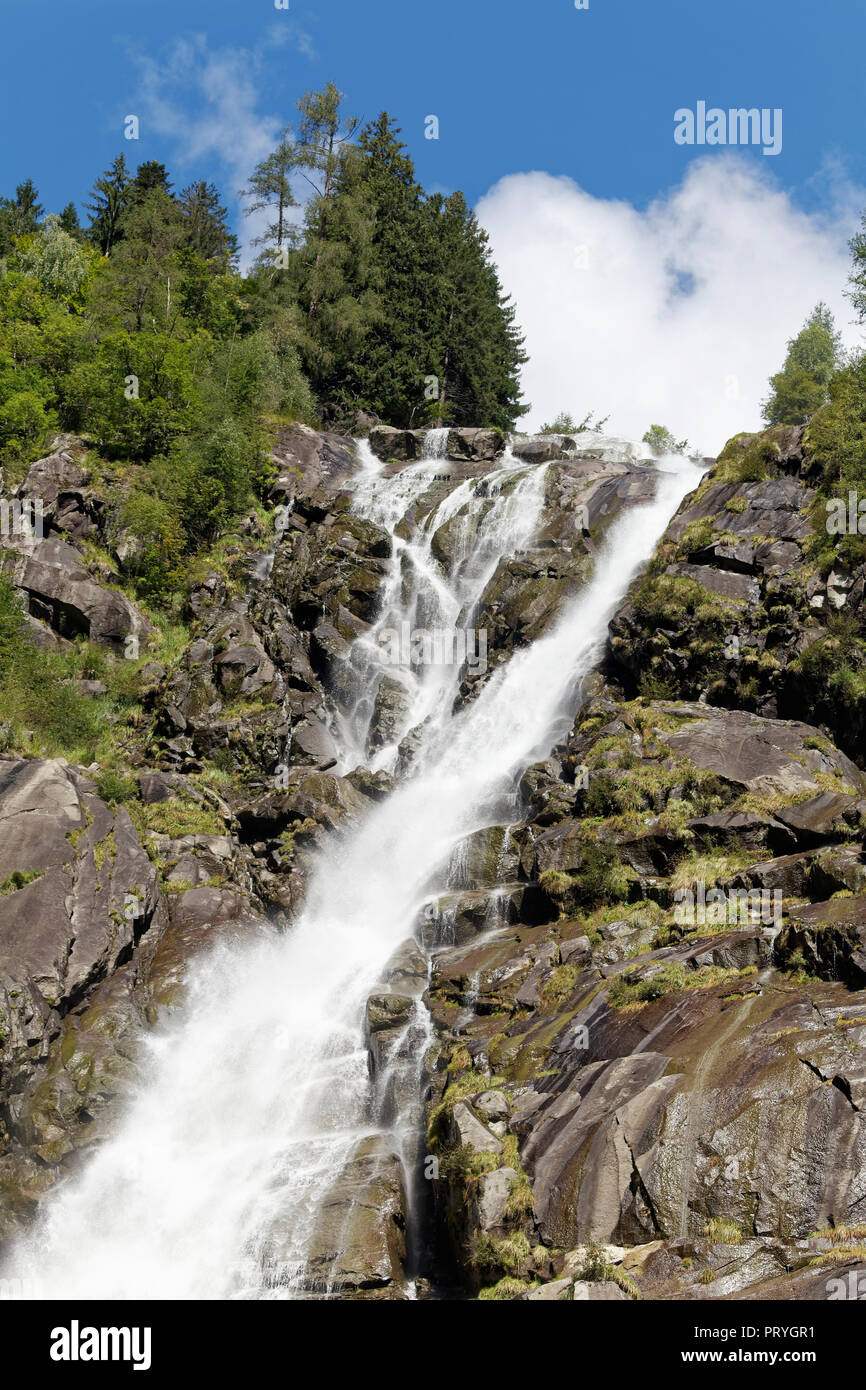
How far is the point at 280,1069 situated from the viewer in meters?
19.4

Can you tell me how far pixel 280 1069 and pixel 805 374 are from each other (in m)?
66.6

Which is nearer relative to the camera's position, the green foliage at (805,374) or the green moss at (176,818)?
the green moss at (176,818)

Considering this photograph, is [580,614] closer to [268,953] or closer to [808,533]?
[808,533]

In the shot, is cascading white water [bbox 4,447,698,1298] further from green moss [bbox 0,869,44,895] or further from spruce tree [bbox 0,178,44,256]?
spruce tree [bbox 0,178,44,256]

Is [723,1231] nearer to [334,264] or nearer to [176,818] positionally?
[176,818]

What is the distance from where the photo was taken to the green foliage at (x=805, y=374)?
69188 millimetres

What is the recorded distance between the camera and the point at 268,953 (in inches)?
883

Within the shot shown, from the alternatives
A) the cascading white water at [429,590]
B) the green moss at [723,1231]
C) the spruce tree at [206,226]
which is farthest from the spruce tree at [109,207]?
the green moss at [723,1231]

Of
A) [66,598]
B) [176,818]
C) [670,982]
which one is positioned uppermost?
[66,598]

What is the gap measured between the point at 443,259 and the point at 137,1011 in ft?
170

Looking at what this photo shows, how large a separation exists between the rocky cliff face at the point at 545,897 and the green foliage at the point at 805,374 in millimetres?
39067

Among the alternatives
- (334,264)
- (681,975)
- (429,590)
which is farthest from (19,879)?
(334,264)

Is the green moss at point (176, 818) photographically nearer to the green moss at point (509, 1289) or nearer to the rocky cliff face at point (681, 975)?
the rocky cliff face at point (681, 975)

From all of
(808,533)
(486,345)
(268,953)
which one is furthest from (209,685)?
(486,345)
